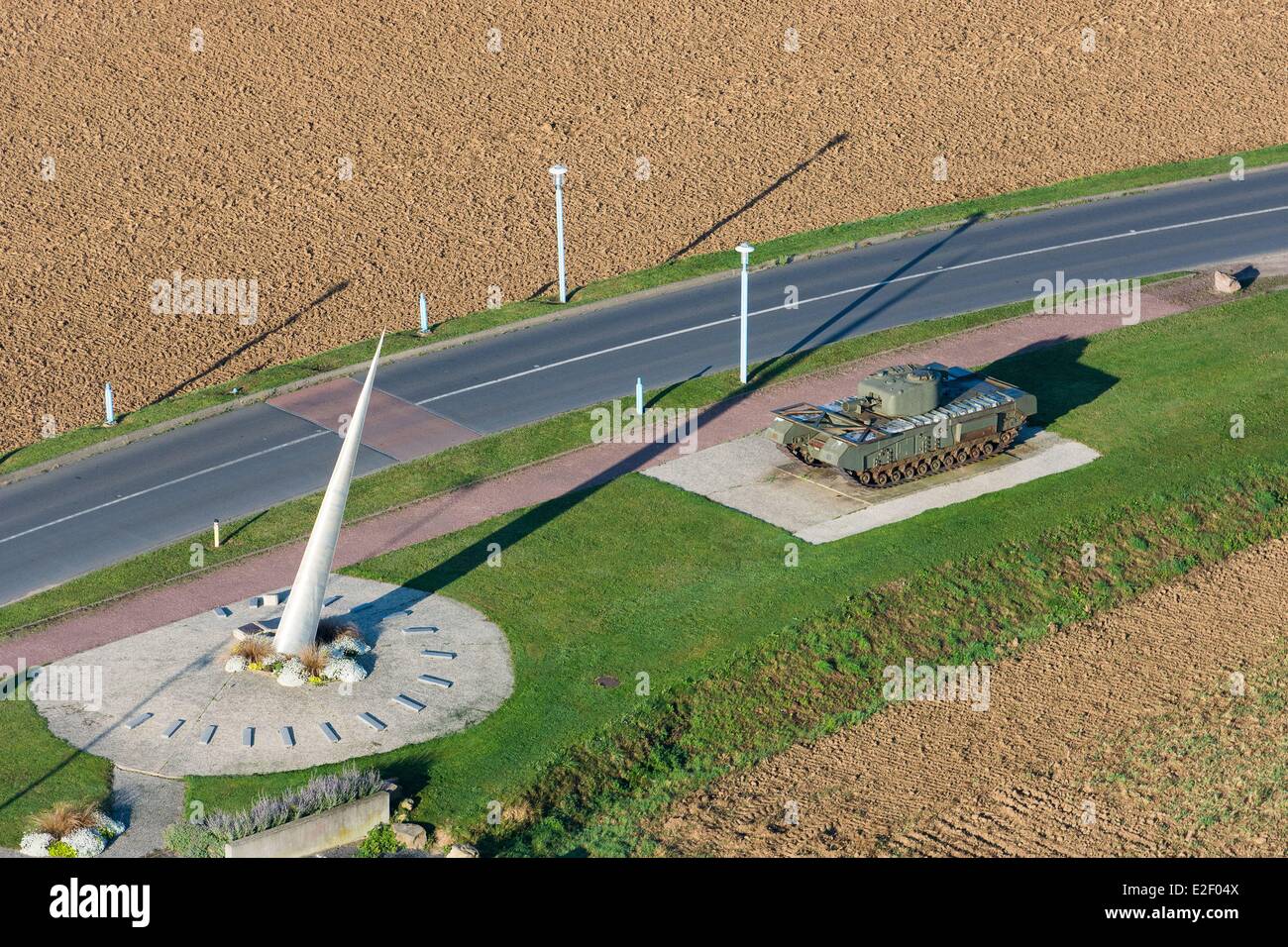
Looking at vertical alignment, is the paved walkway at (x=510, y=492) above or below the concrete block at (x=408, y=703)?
above

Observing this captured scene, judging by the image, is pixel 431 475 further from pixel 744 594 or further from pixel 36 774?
pixel 36 774

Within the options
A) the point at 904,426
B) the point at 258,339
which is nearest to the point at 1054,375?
the point at 904,426

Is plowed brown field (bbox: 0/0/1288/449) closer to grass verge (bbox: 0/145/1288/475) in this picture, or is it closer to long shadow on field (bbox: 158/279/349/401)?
long shadow on field (bbox: 158/279/349/401)

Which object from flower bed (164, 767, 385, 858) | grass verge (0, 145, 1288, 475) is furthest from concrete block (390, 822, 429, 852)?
grass verge (0, 145, 1288, 475)

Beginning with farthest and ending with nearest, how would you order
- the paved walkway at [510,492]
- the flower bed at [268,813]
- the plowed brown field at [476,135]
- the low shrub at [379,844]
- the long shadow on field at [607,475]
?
the plowed brown field at [476,135] → the long shadow on field at [607,475] → the paved walkway at [510,492] → the low shrub at [379,844] → the flower bed at [268,813]

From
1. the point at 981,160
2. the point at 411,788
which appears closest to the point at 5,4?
the point at 981,160

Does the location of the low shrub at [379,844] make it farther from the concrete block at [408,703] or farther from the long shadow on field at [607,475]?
the long shadow on field at [607,475]

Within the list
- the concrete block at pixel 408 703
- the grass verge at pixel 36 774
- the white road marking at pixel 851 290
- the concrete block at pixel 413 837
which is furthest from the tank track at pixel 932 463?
the grass verge at pixel 36 774

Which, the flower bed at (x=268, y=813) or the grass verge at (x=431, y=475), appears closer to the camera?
the flower bed at (x=268, y=813)
